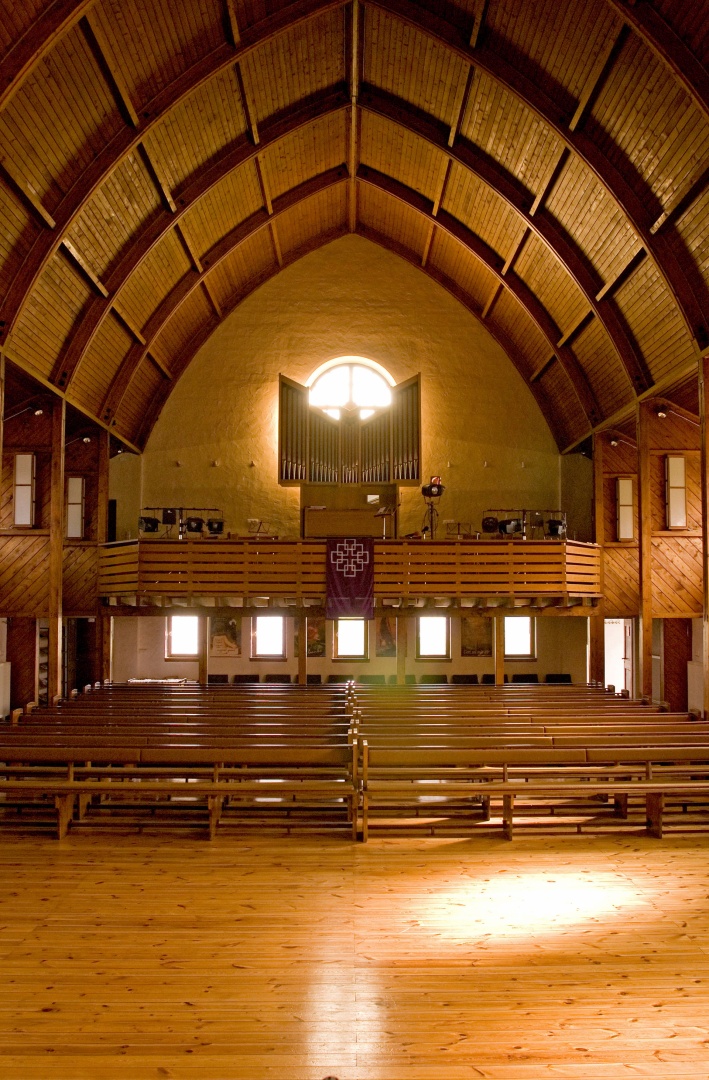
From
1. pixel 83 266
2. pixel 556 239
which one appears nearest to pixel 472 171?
pixel 556 239

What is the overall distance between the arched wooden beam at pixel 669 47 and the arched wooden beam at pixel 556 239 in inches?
163

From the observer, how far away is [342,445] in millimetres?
16172

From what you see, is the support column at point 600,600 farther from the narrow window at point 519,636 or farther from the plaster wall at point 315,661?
the narrow window at point 519,636

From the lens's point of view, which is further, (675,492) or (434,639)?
(434,639)

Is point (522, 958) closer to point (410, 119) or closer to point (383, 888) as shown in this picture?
point (383, 888)

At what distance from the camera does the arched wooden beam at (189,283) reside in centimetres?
1464

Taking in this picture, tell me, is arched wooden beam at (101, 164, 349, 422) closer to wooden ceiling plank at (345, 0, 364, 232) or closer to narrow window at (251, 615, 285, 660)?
wooden ceiling plank at (345, 0, 364, 232)

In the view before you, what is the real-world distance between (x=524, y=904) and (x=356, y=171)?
47.6 feet

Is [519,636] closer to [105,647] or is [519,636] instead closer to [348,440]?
[348,440]

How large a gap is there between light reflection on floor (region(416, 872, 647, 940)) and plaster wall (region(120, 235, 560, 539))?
11.4m

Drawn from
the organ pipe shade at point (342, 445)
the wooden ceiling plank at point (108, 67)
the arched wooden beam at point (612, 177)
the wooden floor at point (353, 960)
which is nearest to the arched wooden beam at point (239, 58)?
the arched wooden beam at point (612, 177)

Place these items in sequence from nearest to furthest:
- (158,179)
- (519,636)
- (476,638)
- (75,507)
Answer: (158,179), (75,507), (476,638), (519,636)

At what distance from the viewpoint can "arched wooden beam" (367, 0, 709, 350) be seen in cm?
1061

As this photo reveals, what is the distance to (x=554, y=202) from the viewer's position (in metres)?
12.4
